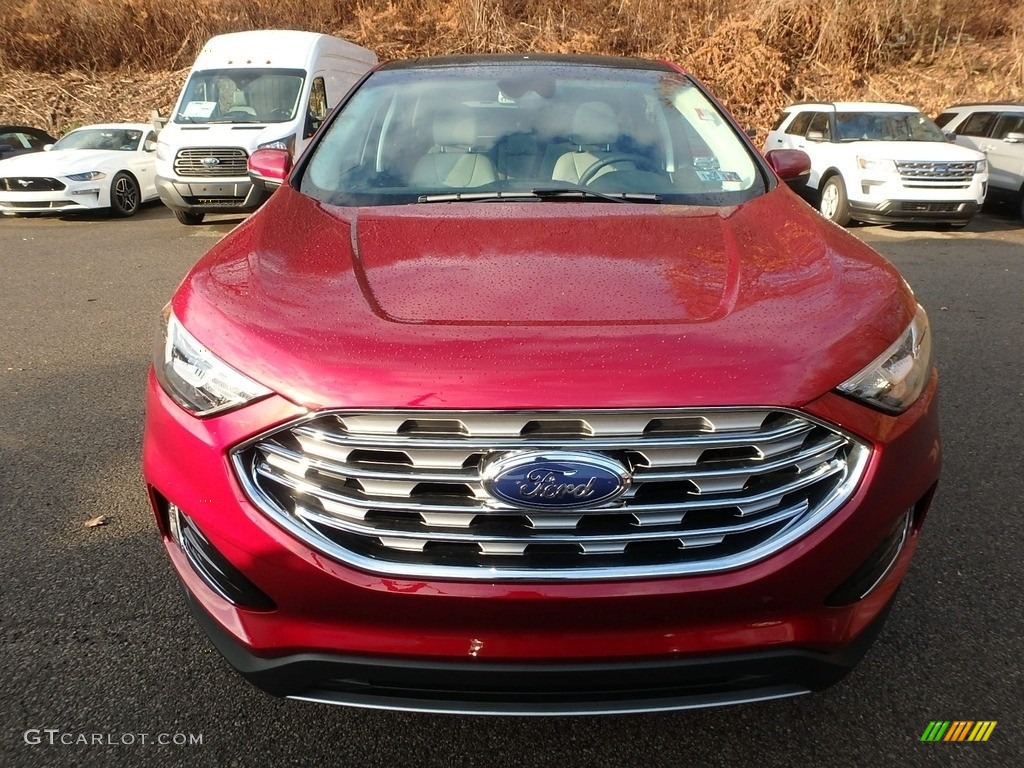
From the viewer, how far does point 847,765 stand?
1.95m

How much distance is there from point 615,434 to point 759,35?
1973 cm

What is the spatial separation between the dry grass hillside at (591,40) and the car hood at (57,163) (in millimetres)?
8606

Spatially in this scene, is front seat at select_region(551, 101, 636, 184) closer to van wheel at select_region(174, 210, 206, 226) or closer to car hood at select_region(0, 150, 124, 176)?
van wheel at select_region(174, 210, 206, 226)

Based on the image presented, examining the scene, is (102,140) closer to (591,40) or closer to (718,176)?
(718,176)

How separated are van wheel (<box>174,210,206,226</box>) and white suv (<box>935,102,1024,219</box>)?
10.9 metres

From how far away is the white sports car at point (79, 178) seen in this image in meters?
10.9

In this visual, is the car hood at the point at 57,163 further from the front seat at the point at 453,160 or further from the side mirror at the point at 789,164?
the side mirror at the point at 789,164

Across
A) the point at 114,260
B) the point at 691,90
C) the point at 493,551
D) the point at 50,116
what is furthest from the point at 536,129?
the point at 50,116

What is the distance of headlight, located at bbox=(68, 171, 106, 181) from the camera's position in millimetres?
10883

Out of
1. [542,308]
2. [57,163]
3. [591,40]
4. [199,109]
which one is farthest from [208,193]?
[591,40]

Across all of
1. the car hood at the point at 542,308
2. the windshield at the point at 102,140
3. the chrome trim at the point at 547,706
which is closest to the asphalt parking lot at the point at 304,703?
the chrome trim at the point at 547,706

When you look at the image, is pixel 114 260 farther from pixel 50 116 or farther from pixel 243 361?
pixel 50 116

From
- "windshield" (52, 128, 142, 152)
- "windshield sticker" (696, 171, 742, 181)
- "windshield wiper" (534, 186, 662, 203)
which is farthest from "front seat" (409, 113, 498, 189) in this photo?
"windshield" (52, 128, 142, 152)

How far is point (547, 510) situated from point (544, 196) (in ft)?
4.44
